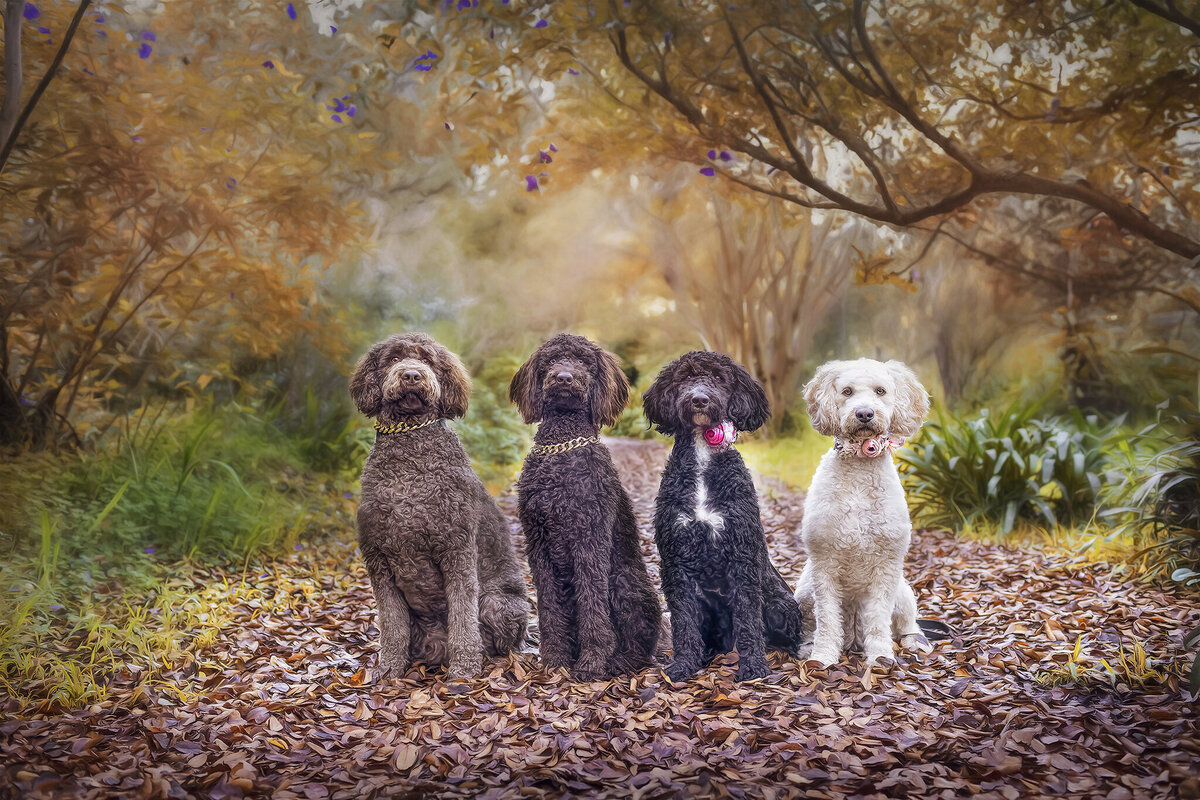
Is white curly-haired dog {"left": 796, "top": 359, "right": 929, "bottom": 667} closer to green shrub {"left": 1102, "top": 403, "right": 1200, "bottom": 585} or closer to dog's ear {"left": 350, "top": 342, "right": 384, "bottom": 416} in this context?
dog's ear {"left": 350, "top": 342, "right": 384, "bottom": 416}

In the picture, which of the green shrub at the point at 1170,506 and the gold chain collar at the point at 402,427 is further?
the green shrub at the point at 1170,506

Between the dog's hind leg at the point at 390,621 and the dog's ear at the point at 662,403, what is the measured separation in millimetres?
1307

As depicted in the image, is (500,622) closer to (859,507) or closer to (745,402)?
(745,402)

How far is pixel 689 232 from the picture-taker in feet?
28.3

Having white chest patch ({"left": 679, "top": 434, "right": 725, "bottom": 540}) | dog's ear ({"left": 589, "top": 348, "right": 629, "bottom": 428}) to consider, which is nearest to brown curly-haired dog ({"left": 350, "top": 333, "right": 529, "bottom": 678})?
dog's ear ({"left": 589, "top": 348, "right": 629, "bottom": 428})

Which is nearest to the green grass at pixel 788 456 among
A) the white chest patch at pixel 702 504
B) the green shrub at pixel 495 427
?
the green shrub at pixel 495 427

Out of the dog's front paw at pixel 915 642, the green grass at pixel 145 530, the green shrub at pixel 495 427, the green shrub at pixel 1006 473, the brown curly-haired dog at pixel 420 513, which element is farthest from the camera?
the green shrub at pixel 495 427

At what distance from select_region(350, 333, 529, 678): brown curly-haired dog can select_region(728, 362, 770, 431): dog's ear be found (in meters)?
1.15

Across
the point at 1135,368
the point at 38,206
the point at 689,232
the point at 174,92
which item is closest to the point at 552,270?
the point at 689,232

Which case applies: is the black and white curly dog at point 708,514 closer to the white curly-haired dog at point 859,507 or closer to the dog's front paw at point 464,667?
the white curly-haired dog at point 859,507

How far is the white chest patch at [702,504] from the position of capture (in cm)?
346

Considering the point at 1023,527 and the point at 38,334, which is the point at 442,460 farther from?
the point at 1023,527

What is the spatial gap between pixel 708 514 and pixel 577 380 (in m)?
0.76

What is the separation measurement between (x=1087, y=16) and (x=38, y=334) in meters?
7.03
